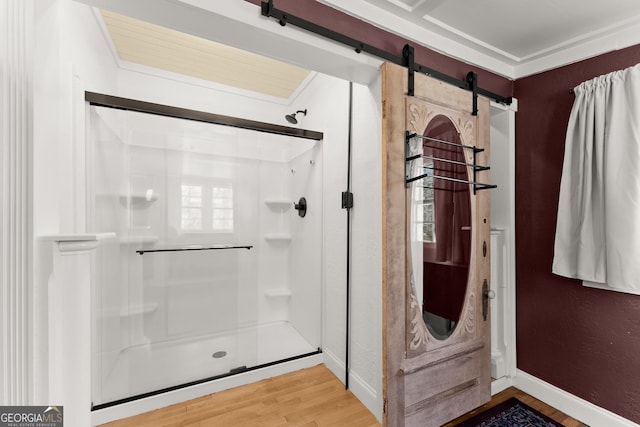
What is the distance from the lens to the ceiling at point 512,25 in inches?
54.4

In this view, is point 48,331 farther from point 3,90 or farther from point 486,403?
point 486,403

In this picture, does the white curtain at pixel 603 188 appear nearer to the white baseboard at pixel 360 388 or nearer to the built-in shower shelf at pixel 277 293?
the white baseboard at pixel 360 388

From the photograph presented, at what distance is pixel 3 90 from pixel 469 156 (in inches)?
82.0

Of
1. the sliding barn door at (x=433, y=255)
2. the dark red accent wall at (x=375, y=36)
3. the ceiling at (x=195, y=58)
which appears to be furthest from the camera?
the ceiling at (x=195, y=58)

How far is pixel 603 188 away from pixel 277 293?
8.97 ft

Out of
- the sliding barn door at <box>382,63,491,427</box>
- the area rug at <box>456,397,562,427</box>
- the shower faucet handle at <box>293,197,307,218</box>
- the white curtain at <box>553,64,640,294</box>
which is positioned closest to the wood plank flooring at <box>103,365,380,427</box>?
the sliding barn door at <box>382,63,491,427</box>

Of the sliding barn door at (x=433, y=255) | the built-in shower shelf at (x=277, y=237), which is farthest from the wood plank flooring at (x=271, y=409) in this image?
the built-in shower shelf at (x=277, y=237)

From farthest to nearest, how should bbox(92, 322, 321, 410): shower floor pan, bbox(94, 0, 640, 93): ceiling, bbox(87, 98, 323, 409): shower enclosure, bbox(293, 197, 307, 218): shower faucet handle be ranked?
1. bbox(293, 197, 307, 218): shower faucet handle
2. bbox(87, 98, 323, 409): shower enclosure
3. bbox(92, 322, 321, 410): shower floor pan
4. bbox(94, 0, 640, 93): ceiling

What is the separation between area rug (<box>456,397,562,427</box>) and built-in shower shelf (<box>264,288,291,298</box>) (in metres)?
1.84

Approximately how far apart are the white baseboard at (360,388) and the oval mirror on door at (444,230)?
578mm

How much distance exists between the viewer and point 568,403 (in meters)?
1.67

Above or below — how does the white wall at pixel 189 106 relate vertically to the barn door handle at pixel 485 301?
above

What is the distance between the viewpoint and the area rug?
5.13 ft

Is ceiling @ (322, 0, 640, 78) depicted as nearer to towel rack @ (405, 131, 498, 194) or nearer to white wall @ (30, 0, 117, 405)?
towel rack @ (405, 131, 498, 194)
